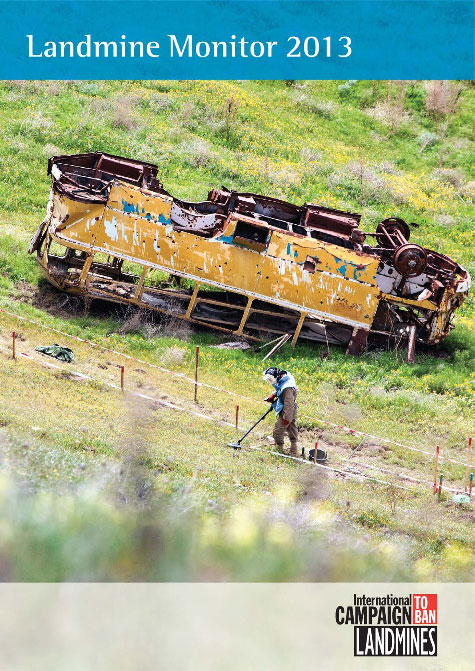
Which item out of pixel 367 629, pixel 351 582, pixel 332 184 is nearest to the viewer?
pixel 367 629

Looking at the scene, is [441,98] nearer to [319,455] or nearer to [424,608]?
[319,455]

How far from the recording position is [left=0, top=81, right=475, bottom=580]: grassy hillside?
9867 millimetres

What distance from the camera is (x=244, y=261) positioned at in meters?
17.6

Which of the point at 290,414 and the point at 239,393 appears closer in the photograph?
the point at 290,414

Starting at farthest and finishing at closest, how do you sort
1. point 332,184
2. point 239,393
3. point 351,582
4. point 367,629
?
point 332,184
point 239,393
point 351,582
point 367,629

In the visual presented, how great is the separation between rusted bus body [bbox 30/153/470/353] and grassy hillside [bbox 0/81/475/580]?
2.36 ft

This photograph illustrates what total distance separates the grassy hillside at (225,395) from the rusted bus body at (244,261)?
718 millimetres

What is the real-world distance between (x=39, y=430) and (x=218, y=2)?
24559mm

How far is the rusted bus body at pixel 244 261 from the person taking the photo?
57.5 feet

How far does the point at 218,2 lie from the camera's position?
32.8 meters

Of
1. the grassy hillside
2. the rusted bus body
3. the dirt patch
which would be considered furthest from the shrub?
the dirt patch

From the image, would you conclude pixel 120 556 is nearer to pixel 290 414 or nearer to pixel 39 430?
pixel 39 430

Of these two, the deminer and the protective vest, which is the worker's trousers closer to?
the deminer

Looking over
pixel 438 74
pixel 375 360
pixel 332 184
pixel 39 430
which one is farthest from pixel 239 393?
pixel 438 74
